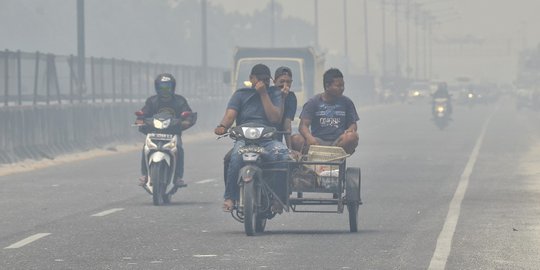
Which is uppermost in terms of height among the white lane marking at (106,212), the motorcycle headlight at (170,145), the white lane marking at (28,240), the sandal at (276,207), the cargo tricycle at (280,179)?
the motorcycle headlight at (170,145)

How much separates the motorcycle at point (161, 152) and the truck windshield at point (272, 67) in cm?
1964

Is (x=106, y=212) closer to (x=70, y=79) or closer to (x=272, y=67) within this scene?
(x=70, y=79)

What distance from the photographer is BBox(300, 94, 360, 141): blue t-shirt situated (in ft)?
47.1

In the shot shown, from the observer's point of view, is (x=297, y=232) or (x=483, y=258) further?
(x=297, y=232)

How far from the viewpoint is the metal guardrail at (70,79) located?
101 ft

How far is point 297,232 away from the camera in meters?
13.9

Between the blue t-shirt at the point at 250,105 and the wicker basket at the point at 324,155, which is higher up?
→ the blue t-shirt at the point at 250,105

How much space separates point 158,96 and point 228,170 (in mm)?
4631

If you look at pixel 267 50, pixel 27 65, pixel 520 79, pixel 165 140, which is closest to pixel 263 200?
pixel 165 140

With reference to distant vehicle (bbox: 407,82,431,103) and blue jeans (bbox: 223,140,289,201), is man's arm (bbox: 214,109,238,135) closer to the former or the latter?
blue jeans (bbox: 223,140,289,201)

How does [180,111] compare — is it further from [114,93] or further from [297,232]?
[114,93]

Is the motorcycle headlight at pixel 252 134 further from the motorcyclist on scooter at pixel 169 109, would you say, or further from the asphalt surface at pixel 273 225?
the motorcyclist on scooter at pixel 169 109

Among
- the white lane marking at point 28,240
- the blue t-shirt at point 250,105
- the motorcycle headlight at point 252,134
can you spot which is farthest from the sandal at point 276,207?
the white lane marking at point 28,240

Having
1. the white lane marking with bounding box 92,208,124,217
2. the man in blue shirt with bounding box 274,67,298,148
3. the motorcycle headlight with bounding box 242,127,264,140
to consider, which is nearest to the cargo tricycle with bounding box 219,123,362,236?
the motorcycle headlight with bounding box 242,127,264,140
